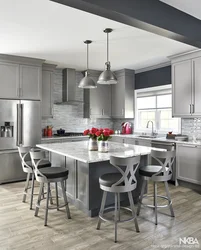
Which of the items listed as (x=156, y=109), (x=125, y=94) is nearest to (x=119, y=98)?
(x=125, y=94)

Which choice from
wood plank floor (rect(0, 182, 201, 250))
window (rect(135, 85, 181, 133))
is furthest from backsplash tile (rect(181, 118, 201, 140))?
wood plank floor (rect(0, 182, 201, 250))

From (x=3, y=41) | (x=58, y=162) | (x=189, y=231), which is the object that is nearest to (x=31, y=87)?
(x=3, y=41)

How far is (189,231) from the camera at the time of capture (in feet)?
8.64

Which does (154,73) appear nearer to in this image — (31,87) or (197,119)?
(197,119)

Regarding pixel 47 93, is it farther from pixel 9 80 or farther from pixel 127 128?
pixel 127 128

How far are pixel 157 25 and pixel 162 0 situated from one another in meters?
0.29

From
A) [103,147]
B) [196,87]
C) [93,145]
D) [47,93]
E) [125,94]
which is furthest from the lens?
[125,94]

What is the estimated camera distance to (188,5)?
261 cm

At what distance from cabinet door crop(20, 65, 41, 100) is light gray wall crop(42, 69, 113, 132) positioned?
897 millimetres

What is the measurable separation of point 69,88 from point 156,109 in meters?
2.32

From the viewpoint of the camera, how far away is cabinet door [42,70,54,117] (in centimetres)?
535

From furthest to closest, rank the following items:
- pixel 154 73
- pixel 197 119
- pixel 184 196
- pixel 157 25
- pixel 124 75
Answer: pixel 124 75, pixel 154 73, pixel 197 119, pixel 184 196, pixel 157 25

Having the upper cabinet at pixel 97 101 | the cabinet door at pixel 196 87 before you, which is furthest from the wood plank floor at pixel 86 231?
the upper cabinet at pixel 97 101

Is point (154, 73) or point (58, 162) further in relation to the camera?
point (154, 73)
